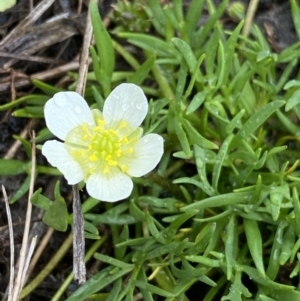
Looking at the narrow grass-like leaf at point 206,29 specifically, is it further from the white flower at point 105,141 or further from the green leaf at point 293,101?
the white flower at point 105,141

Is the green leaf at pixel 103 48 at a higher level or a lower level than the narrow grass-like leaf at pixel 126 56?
higher

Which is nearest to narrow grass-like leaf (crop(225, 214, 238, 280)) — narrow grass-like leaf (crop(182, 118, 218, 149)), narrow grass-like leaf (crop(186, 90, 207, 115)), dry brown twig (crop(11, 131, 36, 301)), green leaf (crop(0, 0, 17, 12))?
narrow grass-like leaf (crop(182, 118, 218, 149))

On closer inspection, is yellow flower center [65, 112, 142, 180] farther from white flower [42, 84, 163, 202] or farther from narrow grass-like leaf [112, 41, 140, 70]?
narrow grass-like leaf [112, 41, 140, 70]

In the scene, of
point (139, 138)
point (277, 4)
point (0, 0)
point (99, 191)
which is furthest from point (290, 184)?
point (0, 0)

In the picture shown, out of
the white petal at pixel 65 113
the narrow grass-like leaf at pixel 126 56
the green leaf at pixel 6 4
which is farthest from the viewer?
the narrow grass-like leaf at pixel 126 56

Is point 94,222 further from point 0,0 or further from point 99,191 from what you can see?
point 0,0

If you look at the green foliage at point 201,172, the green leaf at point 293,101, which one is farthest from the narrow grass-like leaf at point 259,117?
the green leaf at point 293,101
